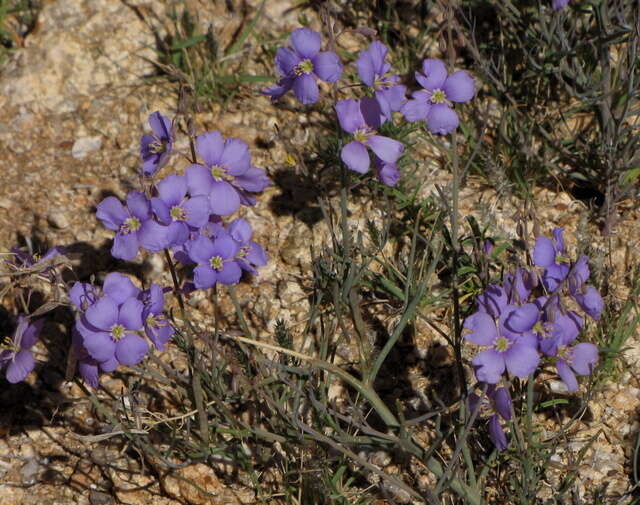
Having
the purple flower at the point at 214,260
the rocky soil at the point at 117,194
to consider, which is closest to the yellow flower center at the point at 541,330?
the rocky soil at the point at 117,194

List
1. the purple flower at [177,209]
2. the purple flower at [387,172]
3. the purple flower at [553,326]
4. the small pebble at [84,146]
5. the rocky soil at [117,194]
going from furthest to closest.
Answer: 1. the small pebble at [84,146]
2. the rocky soil at [117,194]
3. the purple flower at [387,172]
4. the purple flower at [177,209]
5. the purple flower at [553,326]

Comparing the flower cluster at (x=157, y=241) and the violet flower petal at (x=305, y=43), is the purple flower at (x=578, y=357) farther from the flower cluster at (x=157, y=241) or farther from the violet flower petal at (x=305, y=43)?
the violet flower petal at (x=305, y=43)

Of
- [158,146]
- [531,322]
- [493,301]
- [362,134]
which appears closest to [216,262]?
[158,146]

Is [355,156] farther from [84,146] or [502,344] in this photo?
[84,146]

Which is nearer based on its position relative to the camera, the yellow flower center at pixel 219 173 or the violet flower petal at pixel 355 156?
the violet flower petal at pixel 355 156

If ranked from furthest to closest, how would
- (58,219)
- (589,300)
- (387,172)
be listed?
(58,219) → (387,172) → (589,300)
